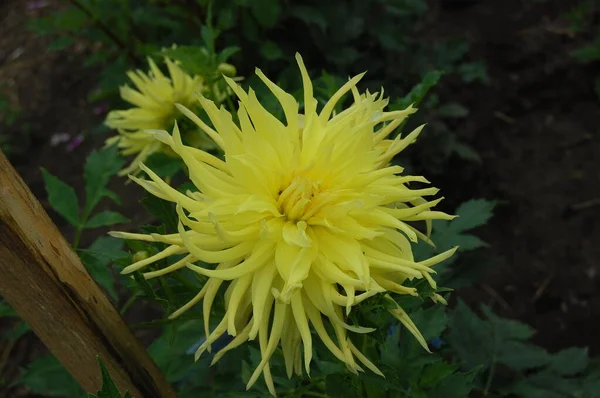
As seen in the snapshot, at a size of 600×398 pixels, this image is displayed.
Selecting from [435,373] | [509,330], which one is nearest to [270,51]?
[509,330]

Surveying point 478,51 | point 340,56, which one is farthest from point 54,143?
point 478,51

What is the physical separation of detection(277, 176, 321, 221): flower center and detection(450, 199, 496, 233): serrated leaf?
31.2 inches

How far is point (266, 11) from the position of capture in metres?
2.18

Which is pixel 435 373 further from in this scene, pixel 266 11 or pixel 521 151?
pixel 521 151

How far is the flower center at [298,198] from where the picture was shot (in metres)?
0.92

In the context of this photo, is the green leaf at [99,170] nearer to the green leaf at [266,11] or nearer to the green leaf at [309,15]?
the green leaf at [266,11]

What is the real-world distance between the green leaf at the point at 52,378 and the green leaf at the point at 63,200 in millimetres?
426

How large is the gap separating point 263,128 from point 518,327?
1.12 meters

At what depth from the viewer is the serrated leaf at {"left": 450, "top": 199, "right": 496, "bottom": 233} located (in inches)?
64.6

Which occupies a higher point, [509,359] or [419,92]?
[419,92]

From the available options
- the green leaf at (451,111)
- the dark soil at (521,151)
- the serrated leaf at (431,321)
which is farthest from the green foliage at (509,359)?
the green leaf at (451,111)

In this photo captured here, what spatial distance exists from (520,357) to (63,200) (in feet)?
3.91

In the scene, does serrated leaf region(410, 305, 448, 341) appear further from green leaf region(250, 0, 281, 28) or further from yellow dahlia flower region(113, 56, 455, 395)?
green leaf region(250, 0, 281, 28)

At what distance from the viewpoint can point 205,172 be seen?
2.98 feet
